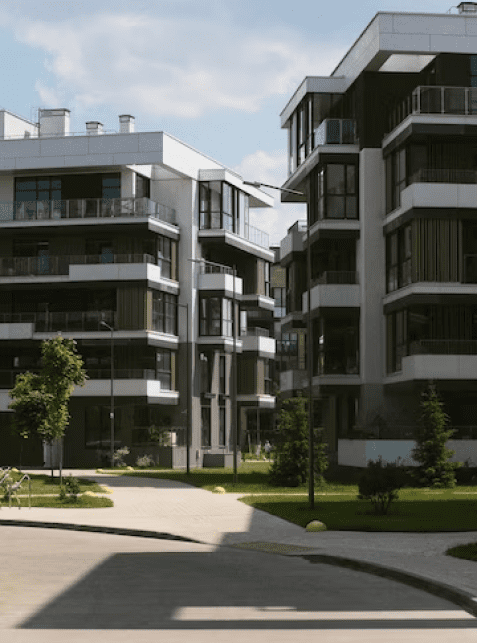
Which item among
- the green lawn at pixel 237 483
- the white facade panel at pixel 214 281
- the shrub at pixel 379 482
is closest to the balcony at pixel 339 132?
the green lawn at pixel 237 483

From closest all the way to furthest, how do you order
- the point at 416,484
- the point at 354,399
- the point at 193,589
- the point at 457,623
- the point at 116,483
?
the point at 457,623 → the point at 193,589 → the point at 416,484 → the point at 116,483 → the point at 354,399

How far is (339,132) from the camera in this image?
164 feet

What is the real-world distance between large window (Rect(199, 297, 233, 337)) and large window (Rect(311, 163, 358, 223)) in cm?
1962

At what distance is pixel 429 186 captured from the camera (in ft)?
148

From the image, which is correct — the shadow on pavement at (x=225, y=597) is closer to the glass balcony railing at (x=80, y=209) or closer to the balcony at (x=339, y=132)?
the balcony at (x=339, y=132)

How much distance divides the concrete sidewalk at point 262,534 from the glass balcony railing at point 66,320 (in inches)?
1166

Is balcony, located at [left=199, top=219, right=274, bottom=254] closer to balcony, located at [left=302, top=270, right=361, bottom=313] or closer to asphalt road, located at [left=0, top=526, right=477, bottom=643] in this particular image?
balcony, located at [left=302, top=270, right=361, bottom=313]

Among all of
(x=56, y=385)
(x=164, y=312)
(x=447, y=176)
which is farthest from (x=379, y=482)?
(x=164, y=312)

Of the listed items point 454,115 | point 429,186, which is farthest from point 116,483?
point 454,115

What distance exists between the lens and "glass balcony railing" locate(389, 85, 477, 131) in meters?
45.9

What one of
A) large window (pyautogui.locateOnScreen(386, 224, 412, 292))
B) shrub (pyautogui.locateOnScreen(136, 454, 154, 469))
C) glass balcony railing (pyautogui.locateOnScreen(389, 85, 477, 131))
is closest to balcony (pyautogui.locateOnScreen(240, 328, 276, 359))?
shrub (pyautogui.locateOnScreen(136, 454, 154, 469))

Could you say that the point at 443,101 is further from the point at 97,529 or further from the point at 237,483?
the point at 97,529

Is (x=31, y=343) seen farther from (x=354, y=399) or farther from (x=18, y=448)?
(x=354, y=399)

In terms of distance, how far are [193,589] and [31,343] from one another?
173ft
